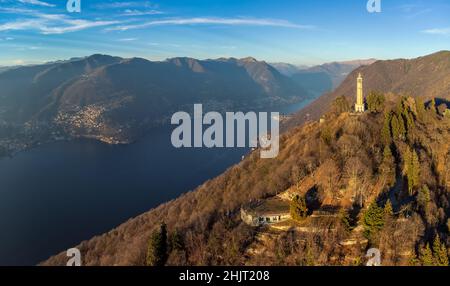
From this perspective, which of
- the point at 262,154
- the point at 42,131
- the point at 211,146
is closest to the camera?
the point at 262,154

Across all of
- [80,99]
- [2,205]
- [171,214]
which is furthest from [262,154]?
[80,99]

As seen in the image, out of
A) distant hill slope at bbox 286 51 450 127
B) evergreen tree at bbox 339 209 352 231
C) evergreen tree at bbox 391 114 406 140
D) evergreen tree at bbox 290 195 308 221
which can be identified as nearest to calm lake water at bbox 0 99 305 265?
evergreen tree at bbox 290 195 308 221

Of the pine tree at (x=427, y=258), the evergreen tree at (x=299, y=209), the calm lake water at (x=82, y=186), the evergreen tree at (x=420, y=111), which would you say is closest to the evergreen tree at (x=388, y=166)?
the evergreen tree at (x=299, y=209)

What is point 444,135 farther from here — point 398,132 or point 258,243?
point 258,243

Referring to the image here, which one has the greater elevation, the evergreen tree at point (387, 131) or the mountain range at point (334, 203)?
the evergreen tree at point (387, 131)

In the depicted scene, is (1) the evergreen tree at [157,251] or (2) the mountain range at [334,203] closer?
(2) the mountain range at [334,203]

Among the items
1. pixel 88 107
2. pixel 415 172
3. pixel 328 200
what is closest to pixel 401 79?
pixel 415 172

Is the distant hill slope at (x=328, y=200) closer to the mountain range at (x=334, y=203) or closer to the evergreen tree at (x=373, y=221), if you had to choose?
the mountain range at (x=334, y=203)
